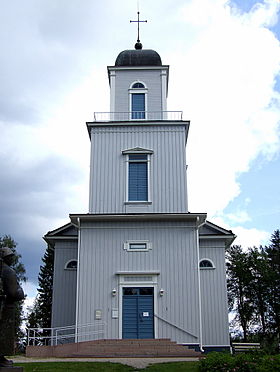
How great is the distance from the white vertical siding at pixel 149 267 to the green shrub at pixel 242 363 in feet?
28.4

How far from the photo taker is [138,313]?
63.5 feet

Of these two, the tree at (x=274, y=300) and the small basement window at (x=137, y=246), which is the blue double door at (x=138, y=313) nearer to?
the small basement window at (x=137, y=246)

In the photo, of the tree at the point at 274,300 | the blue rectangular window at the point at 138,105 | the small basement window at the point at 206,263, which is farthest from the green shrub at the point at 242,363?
the tree at the point at 274,300

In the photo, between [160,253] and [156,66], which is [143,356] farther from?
[156,66]

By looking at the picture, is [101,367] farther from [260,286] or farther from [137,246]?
[260,286]

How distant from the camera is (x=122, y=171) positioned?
2178 centimetres

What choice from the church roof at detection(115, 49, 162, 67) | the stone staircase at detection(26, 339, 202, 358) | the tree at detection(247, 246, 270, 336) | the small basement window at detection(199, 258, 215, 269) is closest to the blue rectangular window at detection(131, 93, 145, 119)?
the church roof at detection(115, 49, 162, 67)

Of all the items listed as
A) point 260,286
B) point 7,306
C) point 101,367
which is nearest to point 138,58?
point 101,367

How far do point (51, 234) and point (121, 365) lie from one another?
10.8 metres

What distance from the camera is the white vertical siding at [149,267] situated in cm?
1922

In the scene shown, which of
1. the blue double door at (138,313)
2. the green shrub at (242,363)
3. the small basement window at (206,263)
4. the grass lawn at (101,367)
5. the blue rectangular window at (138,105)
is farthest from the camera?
the blue rectangular window at (138,105)

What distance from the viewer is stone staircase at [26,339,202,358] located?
17.0 metres

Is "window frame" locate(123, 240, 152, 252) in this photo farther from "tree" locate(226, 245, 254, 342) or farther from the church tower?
"tree" locate(226, 245, 254, 342)

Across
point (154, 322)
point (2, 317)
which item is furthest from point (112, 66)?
point (2, 317)
